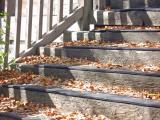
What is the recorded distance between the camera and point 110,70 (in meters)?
4.51

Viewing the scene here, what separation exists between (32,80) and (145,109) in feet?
6.26

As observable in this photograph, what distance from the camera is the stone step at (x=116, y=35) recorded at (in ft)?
17.3

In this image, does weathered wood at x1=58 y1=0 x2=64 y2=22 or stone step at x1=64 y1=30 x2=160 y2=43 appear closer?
stone step at x1=64 y1=30 x2=160 y2=43

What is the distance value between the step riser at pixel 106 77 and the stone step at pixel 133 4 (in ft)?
7.20

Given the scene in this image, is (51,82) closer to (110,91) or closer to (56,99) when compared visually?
(56,99)

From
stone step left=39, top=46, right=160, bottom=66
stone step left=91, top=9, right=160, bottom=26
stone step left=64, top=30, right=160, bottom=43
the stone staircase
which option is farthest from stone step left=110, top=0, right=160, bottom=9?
stone step left=39, top=46, right=160, bottom=66

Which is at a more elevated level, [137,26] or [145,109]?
[137,26]

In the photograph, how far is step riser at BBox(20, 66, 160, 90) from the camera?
4.18m

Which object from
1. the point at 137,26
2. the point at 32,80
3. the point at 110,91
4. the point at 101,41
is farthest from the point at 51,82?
the point at 137,26

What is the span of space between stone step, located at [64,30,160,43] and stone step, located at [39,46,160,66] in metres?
0.53

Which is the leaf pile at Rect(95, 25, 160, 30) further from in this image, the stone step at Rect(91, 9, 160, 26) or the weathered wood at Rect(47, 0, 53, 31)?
the weathered wood at Rect(47, 0, 53, 31)

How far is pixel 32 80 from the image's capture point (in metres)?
5.03

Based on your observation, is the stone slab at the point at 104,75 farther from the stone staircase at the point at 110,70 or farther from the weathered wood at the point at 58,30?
the weathered wood at the point at 58,30

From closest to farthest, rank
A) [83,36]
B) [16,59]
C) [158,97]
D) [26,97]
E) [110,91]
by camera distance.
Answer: [158,97] → [110,91] → [26,97] → [16,59] → [83,36]
